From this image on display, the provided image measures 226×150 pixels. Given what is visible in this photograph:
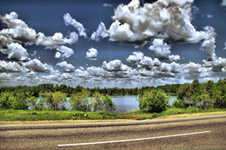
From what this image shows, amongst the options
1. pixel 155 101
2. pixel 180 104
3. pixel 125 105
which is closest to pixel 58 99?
pixel 155 101

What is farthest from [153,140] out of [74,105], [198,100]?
[198,100]

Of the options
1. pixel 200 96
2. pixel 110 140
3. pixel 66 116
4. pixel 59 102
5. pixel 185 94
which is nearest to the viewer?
pixel 110 140

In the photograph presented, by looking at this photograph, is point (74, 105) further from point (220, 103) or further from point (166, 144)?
point (220, 103)

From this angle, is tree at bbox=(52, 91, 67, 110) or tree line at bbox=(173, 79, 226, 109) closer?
tree at bbox=(52, 91, 67, 110)

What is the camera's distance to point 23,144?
714 cm

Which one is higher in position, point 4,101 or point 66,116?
point 66,116

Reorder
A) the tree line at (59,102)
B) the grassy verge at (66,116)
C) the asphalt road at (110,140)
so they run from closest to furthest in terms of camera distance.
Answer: the asphalt road at (110,140), the grassy verge at (66,116), the tree line at (59,102)

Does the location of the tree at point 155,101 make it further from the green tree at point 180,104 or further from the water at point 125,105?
the green tree at point 180,104

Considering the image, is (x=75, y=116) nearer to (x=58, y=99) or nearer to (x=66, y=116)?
(x=66, y=116)

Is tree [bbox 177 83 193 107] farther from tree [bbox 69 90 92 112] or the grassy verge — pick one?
the grassy verge

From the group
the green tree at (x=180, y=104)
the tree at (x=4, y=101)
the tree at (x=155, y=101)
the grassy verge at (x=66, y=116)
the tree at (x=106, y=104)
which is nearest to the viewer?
the grassy verge at (x=66, y=116)

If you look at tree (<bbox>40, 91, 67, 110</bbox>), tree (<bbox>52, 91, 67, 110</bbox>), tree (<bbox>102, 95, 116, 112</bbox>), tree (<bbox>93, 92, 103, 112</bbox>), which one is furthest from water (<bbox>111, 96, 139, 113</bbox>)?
tree (<bbox>40, 91, 67, 110</bbox>)

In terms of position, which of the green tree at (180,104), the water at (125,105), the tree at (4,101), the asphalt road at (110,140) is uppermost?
the asphalt road at (110,140)

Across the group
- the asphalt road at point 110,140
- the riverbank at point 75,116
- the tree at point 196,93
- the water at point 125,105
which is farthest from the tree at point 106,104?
the asphalt road at point 110,140
